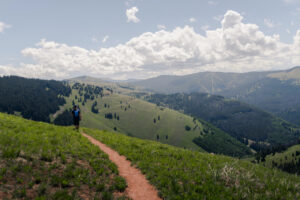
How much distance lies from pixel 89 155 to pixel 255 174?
14136 millimetres

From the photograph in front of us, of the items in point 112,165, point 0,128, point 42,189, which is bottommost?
point 112,165

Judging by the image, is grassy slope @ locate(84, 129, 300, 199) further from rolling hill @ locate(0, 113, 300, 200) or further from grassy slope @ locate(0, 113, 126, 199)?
grassy slope @ locate(0, 113, 126, 199)

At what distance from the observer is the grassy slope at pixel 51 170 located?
30.6 ft

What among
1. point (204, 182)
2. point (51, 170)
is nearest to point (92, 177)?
point (51, 170)

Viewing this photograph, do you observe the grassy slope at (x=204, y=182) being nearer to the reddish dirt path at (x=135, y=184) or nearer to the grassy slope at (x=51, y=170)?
the reddish dirt path at (x=135, y=184)

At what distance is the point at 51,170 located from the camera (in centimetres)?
1168

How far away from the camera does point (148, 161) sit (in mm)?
16250

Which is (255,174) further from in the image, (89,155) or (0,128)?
(0,128)

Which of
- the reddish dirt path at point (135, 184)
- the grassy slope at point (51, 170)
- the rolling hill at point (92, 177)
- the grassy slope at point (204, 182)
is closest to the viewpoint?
the grassy slope at point (51, 170)

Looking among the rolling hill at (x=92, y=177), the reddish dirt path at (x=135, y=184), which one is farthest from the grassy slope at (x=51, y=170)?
the reddish dirt path at (x=135, y=184)

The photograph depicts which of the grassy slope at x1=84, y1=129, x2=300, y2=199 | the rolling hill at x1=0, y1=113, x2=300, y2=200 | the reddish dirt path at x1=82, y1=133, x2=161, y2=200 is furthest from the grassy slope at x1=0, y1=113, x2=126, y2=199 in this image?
the grassy slope at x1=84, y1=129, x2=300, y2=199

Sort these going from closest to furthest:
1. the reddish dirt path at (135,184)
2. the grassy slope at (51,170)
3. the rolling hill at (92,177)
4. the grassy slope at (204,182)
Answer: the grassy slope at (51,170) → the rolling hill at (92,177) → the reddish dirt path at (135,184) → the grassy slope at (204,182)

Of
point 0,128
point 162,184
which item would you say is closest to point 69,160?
point 162,184

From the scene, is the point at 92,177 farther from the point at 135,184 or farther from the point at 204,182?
the point at 204,182
